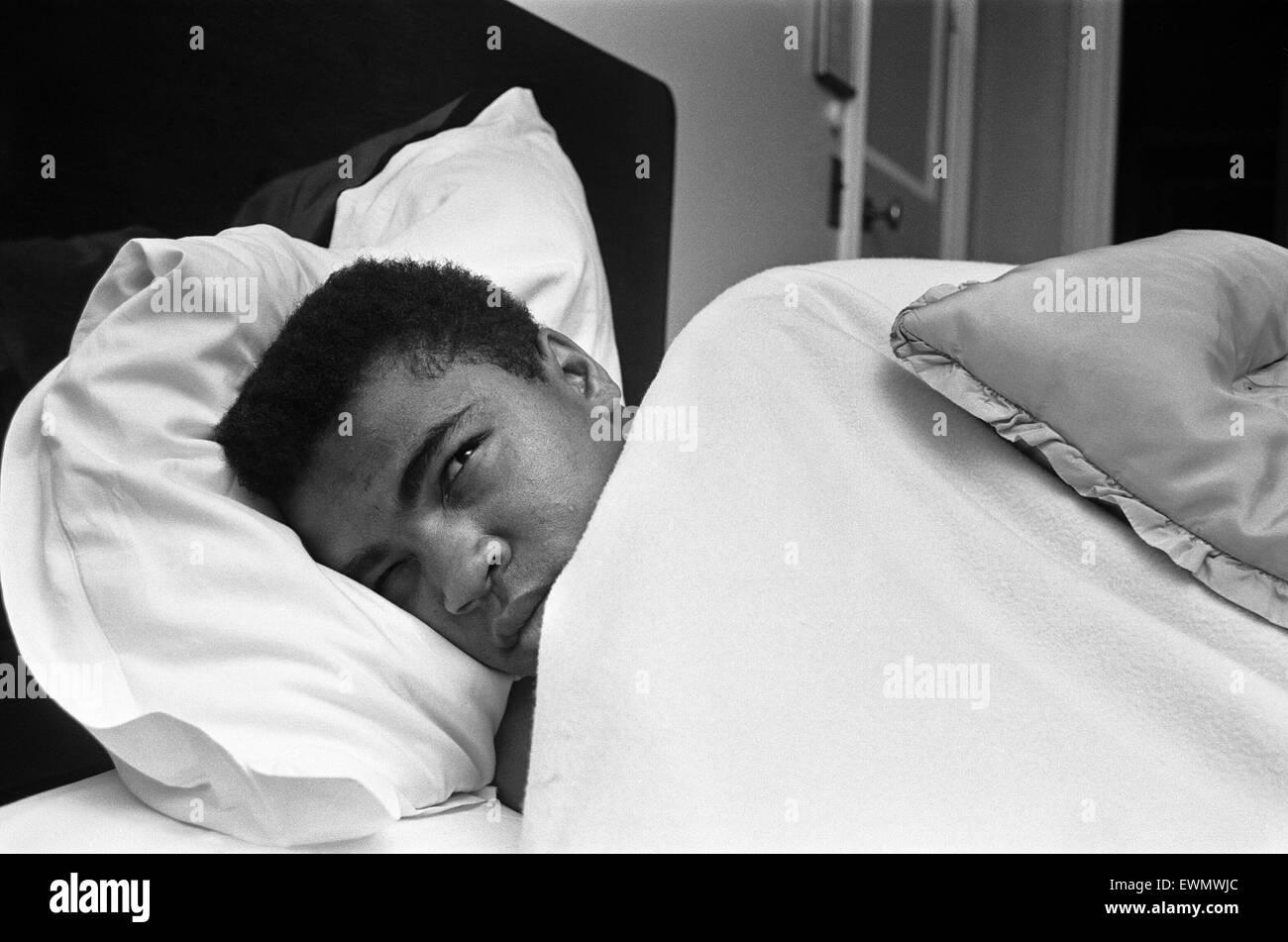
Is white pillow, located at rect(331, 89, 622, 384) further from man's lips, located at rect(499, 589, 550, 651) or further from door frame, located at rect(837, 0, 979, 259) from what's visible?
door frame, located at rect(837, 0, 979, 259)

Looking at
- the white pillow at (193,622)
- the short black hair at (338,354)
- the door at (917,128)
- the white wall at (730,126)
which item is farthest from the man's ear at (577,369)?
the door at (917,128)

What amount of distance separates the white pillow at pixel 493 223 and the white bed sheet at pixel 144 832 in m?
0.50

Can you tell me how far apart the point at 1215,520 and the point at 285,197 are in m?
0.77

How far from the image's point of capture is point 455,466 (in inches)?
30.7

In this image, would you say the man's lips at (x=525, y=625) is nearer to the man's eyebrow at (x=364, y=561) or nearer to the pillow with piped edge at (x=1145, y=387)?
the man's eyebrow at (x=364, y=561)

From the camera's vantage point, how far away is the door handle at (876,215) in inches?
93.1

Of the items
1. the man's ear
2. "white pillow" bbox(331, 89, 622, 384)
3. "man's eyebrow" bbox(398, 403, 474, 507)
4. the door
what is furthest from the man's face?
the door

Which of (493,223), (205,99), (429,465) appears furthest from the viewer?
(493,223)

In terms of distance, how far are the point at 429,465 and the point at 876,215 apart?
71.2 inches

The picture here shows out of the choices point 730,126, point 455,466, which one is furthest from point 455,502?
point 730,126

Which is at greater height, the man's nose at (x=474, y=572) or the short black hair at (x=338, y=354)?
Answer: the short black hair at (x=338, y=354)

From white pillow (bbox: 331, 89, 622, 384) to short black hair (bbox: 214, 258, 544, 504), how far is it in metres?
0.14

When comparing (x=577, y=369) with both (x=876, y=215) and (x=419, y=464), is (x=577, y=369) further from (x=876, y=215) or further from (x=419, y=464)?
(x=876, y=215)
